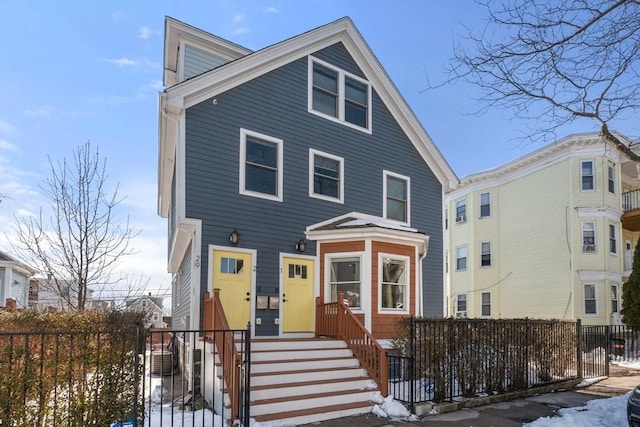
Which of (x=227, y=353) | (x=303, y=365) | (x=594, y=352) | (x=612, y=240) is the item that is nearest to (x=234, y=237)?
(x=303, y=365)

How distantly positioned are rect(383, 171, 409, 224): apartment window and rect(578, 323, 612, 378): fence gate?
5.64 meters

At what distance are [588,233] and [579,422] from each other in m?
15.3

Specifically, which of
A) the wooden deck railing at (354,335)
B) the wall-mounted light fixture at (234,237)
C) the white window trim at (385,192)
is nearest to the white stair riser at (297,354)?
the wooden deck railing at (354,335)

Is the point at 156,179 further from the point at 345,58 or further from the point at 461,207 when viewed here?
the point at 461,207

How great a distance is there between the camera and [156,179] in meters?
17.2

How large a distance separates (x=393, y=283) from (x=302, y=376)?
13.3ft

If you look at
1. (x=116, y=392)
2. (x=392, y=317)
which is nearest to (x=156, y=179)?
(x=392, y=317)

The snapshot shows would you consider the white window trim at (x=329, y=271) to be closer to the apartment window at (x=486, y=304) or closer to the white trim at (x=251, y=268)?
the white trim at (x=251, y=268)

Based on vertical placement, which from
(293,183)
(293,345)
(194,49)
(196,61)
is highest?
(194,49)

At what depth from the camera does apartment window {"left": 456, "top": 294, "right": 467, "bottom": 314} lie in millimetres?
25656

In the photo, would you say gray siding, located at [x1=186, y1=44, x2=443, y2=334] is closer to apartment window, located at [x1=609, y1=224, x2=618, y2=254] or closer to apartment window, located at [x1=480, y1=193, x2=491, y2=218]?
apartment window, located at [x1=609, y1=224, x2=618, y2=254]

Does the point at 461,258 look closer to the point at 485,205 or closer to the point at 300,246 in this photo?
the point at 485,205

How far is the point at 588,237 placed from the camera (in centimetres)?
2020

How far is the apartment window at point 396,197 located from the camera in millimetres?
13750
